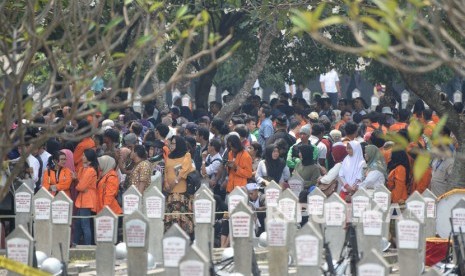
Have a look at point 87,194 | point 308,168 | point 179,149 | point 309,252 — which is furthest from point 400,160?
point 309,252

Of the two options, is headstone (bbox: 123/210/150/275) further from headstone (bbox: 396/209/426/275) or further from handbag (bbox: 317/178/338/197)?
handbag (bbox: 317/178/338/197)

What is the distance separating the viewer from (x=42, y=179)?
18.6m

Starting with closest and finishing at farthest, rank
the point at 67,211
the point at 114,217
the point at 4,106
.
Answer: the point at 4,106
the point at 114,217
the point at 67,211

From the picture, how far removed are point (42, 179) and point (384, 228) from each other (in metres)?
5.13

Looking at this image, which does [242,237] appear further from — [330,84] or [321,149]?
[330,84]

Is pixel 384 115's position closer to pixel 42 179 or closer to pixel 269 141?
pixel 269 141

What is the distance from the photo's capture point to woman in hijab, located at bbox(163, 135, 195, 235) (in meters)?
18.5

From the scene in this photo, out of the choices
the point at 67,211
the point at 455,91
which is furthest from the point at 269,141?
the point at 455,91

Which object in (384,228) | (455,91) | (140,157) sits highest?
(455,91)

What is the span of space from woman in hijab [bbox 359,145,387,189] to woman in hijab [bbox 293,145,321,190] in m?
0.72

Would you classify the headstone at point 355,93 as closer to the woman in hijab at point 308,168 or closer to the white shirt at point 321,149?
the white shirt at point 321,149

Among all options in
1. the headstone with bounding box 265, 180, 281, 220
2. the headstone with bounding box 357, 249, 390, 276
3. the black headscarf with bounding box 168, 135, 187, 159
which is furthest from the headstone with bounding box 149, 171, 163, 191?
the headstone with bounding box 357, 249, 390, 276

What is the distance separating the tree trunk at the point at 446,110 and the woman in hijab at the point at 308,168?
1631 millimetres

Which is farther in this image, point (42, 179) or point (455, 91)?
point (455, 91)
